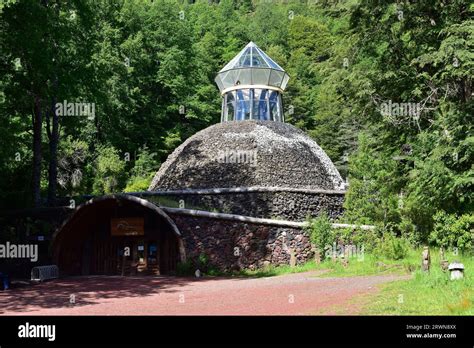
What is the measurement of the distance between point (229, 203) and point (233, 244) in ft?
14.3

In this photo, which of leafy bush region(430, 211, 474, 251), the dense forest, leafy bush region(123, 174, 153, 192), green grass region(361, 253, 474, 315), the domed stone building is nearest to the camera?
green grass region(361, 253, 474, 315)

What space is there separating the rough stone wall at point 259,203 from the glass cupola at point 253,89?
8073mm

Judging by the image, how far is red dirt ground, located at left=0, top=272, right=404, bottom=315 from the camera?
10.3m

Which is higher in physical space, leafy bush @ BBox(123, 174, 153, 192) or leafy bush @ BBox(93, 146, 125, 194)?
leafy bush @ BBox(93, 146, 125, 194)

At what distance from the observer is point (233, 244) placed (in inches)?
805

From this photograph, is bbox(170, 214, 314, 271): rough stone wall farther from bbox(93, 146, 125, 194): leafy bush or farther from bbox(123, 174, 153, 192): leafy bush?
bbox(93, 146, 125, 194): leafy bush

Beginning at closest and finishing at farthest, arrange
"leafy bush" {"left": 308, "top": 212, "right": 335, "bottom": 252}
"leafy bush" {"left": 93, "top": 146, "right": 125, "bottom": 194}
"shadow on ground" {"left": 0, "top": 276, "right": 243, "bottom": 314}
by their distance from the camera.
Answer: "shadow on ground" {"left": 0, "top": 276, "right": 243, "bottom": 314} → "leafy bush" {"left": 308, "top": 212, "right": 335, "bottom": 252} → "leafy bush" {"left": 93, "top": 146, "right": 125, "bottom": 194}

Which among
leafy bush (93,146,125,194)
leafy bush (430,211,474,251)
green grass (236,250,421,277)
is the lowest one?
green grass (236,250,421,277)

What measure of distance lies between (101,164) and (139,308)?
26.4 m

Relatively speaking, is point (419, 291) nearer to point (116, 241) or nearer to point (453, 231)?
point (453, 231)

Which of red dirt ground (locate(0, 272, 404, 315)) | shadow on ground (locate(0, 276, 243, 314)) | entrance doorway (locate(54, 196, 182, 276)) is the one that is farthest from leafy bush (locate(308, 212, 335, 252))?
entrance doorway (locate(54, 196, 182, 276))

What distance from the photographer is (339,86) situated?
17.7 meters

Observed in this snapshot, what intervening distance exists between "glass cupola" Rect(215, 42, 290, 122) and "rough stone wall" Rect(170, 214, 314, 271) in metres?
12.1

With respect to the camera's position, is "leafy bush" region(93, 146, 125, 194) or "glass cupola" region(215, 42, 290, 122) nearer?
"glass cupola" region(215, 42, 290, 122)
